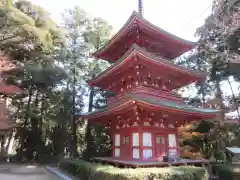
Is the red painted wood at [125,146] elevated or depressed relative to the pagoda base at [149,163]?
elevated

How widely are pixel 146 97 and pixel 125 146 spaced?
2954 mm

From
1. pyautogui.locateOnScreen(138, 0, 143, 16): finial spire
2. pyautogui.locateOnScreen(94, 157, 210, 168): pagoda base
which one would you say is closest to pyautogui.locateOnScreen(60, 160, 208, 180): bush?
pyautogui.locateOnScreen(94, 157, 210, 168): pagoda base

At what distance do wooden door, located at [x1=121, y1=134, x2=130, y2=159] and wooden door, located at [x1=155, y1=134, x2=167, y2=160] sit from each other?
57.0 inches

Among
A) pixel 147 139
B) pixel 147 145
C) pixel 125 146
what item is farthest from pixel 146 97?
pixel 125 146

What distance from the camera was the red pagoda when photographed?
9445 mm

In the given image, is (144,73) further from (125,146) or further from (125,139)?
(125,146)

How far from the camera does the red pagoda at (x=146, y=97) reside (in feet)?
31.0

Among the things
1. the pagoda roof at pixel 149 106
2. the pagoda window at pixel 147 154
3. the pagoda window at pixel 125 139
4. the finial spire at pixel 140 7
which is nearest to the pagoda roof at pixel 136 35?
the finial spire at pixel 140 7

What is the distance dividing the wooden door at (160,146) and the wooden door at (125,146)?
145cm

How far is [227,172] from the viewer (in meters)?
10.9

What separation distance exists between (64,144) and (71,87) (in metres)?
6.02

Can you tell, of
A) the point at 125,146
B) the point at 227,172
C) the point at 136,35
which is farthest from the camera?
the point at 136,35

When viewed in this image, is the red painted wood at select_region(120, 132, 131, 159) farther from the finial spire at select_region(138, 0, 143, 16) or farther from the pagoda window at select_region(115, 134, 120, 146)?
the finial spire at select_region(138, 0, 143, 16)

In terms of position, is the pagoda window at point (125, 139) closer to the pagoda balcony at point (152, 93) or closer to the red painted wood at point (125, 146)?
the red painted wood at point (125, 146)
